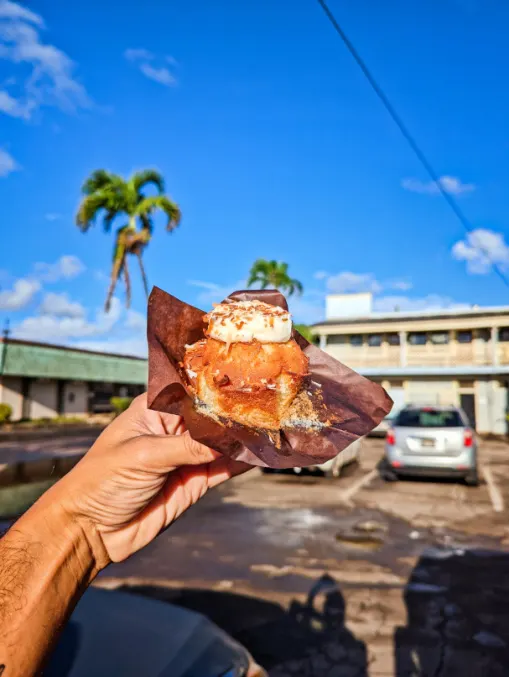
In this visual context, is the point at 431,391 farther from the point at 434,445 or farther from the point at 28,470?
the point at 28,470

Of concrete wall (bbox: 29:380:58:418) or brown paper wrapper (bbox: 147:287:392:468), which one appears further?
concrete wall (bbox: 29:380:58:418)

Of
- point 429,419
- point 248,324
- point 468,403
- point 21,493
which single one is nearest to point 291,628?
point 248,324

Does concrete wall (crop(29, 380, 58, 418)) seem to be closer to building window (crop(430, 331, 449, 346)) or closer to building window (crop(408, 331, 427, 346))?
building window (crop(408, 331, 427, 346))

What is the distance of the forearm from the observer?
1.53 metres

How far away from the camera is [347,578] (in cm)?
577

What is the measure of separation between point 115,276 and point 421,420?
15909 mm

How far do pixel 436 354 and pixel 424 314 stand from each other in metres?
2.88

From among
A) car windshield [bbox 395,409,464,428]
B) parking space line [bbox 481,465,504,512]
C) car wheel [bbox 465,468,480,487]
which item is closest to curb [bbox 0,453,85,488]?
car windshield [bbox 395,409,464,428]

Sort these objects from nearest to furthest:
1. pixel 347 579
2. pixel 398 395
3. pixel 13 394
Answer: pixel 347 579
pixel 13 394
pixel 398 395

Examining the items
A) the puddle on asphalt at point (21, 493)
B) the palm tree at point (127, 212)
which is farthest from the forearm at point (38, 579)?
the palm tree at point (127, 212)

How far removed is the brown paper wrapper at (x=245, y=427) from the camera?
6.58ft

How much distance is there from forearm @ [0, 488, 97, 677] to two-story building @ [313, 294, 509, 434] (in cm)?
3263

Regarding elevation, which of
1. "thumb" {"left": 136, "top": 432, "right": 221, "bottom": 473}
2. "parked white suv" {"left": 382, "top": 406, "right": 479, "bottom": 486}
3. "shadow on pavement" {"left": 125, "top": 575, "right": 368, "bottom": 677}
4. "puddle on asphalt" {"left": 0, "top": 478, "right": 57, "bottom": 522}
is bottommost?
"shadow on pavement" {"left": 125, "top": 575, "right": 368, "bottom": 677}

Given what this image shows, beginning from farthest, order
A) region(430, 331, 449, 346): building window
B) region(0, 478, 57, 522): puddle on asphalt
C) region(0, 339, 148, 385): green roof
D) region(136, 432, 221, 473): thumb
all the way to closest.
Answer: region(430, 331, 449, 346): building window
region(0, 339, 148, 385): green roof
region(0, 478, 57, 522): puddle on asphalt
region(136, 432, 221, 473): thumb
